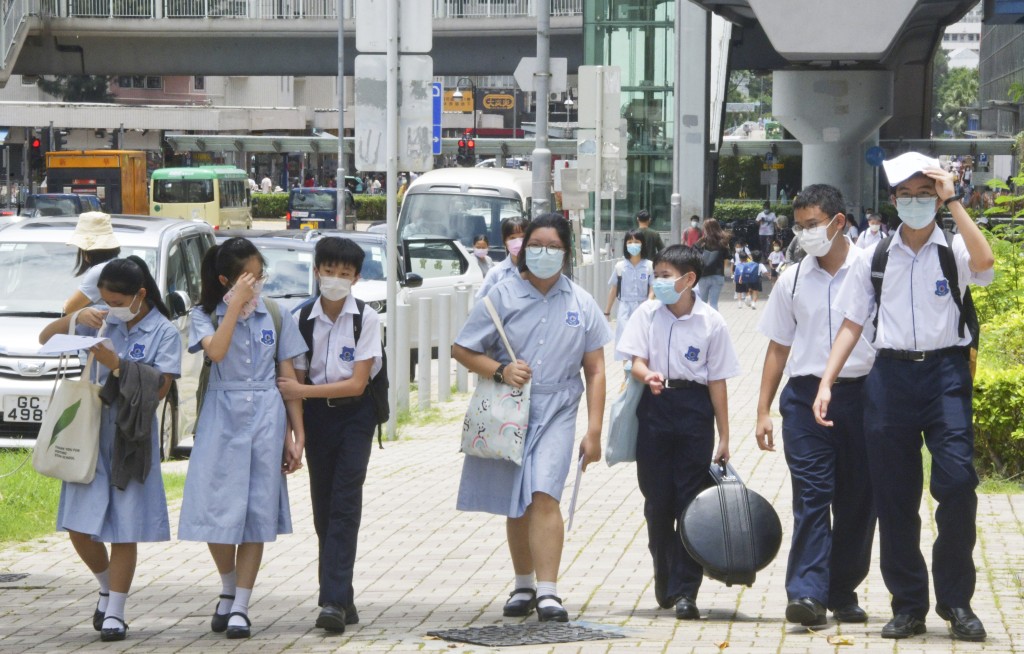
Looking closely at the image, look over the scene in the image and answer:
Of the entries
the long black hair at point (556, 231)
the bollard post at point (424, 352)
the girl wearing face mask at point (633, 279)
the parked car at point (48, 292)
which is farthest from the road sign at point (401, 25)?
the long black hair at point (556, 231)

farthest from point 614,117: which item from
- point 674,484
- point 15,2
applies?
point 15,2

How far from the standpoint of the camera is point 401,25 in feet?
42.5

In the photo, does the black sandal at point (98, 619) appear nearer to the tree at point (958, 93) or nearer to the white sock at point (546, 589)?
the white sock at point (546, 589)

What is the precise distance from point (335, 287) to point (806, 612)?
7.23 ft

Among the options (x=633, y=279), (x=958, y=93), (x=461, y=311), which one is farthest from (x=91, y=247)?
(x=958, y=93)

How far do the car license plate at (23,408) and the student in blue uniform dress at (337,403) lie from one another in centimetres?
544

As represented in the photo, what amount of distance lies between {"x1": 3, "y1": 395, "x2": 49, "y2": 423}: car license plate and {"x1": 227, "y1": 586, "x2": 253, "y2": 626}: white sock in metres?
5.57

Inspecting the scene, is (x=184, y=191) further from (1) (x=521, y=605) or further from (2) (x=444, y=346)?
(1) (x=521, y=605)

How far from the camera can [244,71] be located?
4697 cm

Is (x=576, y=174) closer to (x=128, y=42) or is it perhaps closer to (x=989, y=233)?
(x=989, y=233)

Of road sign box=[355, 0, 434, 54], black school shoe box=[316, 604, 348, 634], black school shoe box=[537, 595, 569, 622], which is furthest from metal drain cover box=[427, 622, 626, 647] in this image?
road sign box=[355, 0, 434, 54]

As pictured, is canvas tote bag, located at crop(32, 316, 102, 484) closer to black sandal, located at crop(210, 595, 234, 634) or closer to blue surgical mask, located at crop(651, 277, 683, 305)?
black sandal, located at crop(210, 595, 234, 634)

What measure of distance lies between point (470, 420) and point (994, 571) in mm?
2573

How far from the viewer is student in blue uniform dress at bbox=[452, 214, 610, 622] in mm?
6512
